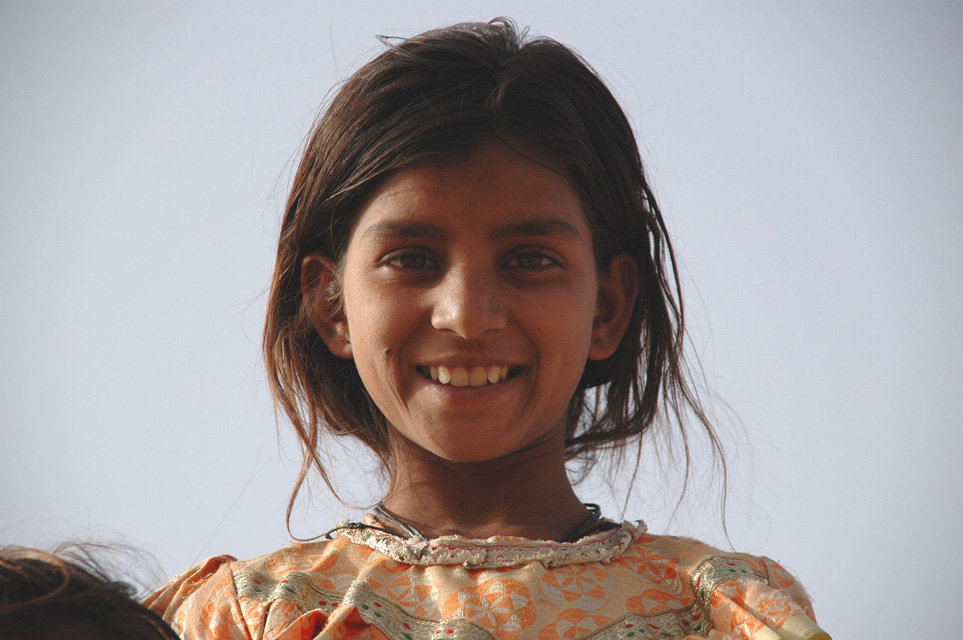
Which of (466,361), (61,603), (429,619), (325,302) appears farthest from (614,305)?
(61,603)

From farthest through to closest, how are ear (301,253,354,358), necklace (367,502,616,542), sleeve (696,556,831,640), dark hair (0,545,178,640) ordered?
ear (301,253,354,358) → necklace (367,502,616,542) → sleeve (696,556,831,640) → dark hair (0,545,178,640)

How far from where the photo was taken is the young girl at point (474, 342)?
1751 mm

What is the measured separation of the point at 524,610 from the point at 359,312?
0.57 meters

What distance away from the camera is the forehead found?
1827 millimetres

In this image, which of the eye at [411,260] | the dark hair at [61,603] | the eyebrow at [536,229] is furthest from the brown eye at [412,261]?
the dark hair at [61,603]

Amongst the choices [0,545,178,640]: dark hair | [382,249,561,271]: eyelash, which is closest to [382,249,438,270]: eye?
[382,249,561,271]: eyelash

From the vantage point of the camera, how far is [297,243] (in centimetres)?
209

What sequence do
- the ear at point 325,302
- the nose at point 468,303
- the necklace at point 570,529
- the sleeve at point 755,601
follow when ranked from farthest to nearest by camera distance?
the ear at point 325,302 → the necklace at point 570,529 → the nose at point 468,303 → the sleeve at point 755,601

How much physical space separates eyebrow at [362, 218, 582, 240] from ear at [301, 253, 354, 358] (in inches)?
7.4

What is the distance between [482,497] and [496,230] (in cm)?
50

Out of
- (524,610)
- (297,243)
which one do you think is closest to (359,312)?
(297,243)

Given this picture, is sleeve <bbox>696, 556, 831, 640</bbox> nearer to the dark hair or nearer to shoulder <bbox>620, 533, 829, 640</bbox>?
shoulder <bbox>620, 533, 829, 640</bbox>

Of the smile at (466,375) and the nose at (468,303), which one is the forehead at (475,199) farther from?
the smile at (466,375)

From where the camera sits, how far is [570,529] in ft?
6.44
